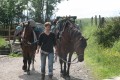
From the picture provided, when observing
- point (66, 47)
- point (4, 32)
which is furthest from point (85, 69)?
point (4, 32)

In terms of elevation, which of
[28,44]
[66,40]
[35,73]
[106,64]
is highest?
[66,40]

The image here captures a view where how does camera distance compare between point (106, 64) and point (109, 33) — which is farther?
point (109, 33)

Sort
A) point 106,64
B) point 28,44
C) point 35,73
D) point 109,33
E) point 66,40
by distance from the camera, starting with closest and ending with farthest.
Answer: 1. point 66,40
2. point 28,44
3. point 35,73
4. point 106,64
5. point 109,33

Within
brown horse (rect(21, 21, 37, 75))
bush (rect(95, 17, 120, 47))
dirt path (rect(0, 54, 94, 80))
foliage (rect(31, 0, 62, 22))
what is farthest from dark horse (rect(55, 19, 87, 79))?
foliage (rect(31, 0, 62, 22))

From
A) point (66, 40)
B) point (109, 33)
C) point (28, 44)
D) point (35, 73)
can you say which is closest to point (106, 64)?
point (66, 40)

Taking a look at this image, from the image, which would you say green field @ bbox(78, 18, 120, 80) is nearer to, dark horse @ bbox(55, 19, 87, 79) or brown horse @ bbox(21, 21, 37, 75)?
dark horse @ bbox(55, 19, 87, 79)

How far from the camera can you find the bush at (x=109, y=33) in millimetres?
20969

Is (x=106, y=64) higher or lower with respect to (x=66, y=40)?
lower

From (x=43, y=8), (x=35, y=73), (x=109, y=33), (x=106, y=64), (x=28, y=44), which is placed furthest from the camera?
(x=43, y=8)

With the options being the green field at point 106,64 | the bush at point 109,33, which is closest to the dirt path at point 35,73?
the green field at point 106,64

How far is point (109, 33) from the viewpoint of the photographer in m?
21.2

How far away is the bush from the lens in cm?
2097

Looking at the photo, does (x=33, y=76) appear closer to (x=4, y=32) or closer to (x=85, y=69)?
(x=85, y=69)

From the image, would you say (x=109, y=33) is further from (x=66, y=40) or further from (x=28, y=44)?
(x=66, y=40)
